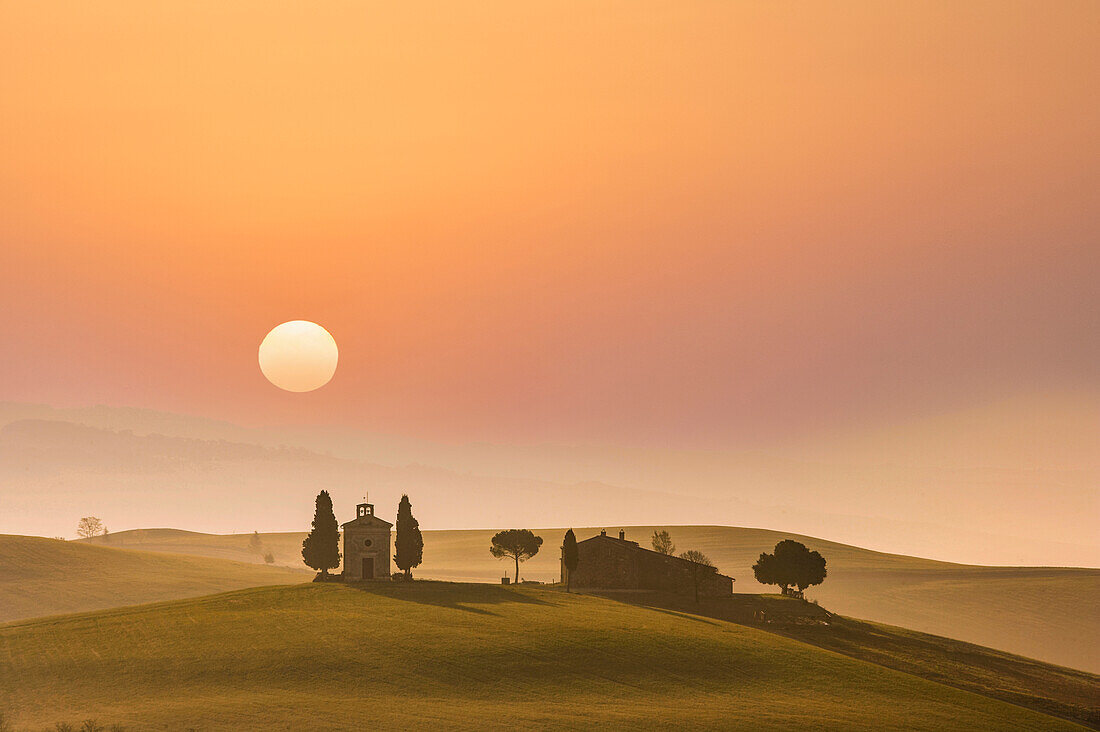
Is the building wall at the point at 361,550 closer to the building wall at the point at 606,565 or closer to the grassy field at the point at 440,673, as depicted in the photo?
the grassy field at the point at 440,673

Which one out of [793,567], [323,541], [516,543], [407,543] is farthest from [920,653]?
[323,541]

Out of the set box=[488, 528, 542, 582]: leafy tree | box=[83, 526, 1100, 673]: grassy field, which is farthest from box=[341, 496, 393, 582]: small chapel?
box=[83, 526, 1100, 673]: grassy field

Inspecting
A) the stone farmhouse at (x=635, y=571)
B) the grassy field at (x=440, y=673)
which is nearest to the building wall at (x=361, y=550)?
the grassy field at (x=440, y=673)

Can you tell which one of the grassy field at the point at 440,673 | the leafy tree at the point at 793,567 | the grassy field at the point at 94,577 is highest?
the leafy tree at the point at 793,567

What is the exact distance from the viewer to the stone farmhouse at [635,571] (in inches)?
4274

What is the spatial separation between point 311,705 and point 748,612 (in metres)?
52.4

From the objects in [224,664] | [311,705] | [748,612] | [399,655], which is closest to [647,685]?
[399,655]

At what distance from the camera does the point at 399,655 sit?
68500 millimetres

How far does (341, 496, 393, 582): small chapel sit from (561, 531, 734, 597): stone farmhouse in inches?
823

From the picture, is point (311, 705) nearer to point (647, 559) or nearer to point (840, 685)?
point (840, 685)

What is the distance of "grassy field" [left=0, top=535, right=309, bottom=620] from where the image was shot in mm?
124000

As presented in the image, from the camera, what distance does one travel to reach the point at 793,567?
11300cm

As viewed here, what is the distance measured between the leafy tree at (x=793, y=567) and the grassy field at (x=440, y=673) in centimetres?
2746

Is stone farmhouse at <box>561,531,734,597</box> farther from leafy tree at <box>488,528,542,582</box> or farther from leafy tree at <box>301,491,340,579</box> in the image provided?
leafy tree at <box>301,491,340,579</box>
